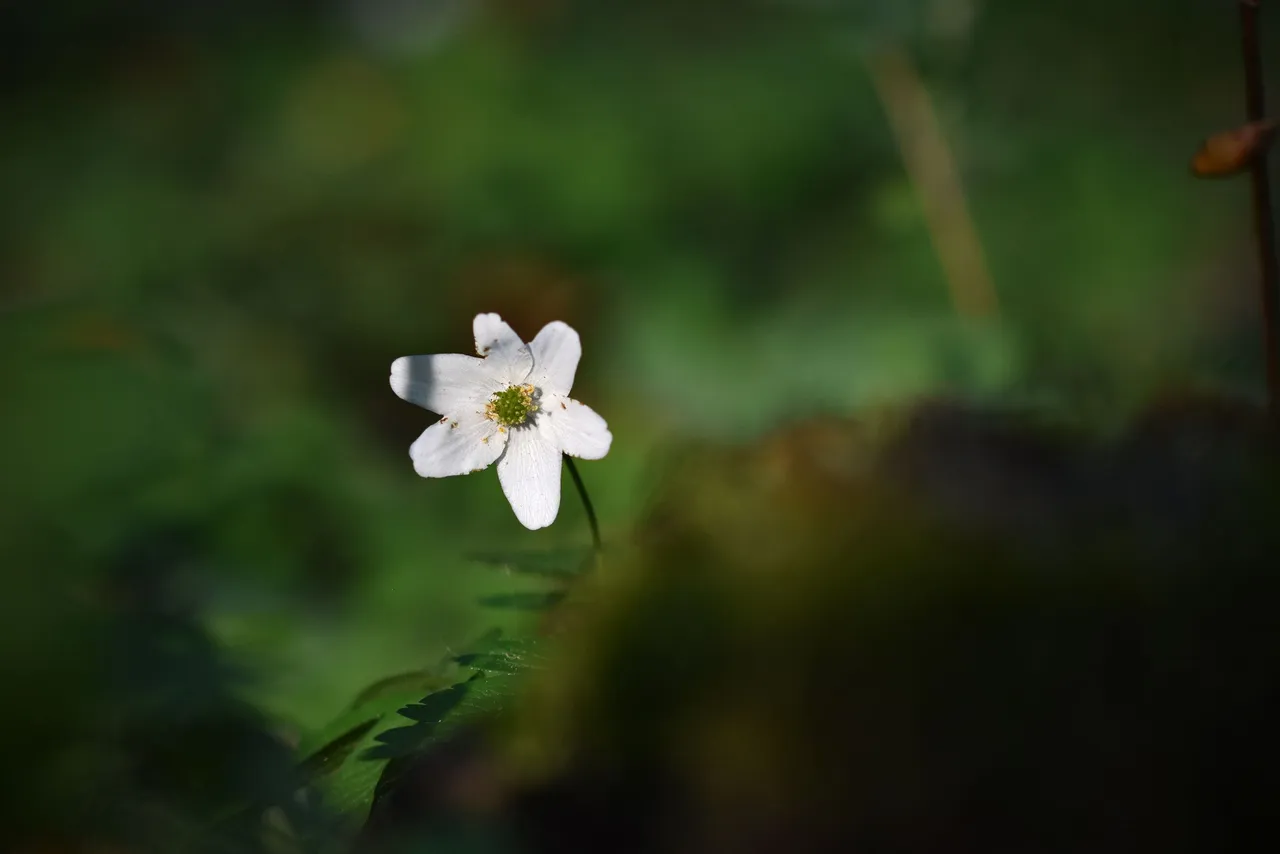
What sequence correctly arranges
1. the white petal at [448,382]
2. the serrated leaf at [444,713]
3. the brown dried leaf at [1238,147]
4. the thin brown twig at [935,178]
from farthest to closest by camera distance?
1. the thin brown twig at [935,178]
2. the white petal at [448,382]
3. the brown dried leaf at [1238,147]
4. the serrated leaf at [444,713]

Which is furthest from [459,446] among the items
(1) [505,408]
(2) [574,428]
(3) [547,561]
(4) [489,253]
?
(4) [489,253]

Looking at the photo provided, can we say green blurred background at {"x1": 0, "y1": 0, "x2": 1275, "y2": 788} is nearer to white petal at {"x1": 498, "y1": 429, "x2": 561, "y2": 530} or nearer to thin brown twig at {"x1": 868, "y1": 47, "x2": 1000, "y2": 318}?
thin brown twig at {"x1": 868, "y1": 47, "x2": 1000, "y2": 318}

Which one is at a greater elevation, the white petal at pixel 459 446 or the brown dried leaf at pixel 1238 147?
the white petal at pixel 459 446

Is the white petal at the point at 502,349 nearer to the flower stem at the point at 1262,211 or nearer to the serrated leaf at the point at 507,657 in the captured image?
the serrated leaf at the point at 507,657

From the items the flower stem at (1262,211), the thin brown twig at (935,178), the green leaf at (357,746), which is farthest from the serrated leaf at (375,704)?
the thin brown twig at (935,178)

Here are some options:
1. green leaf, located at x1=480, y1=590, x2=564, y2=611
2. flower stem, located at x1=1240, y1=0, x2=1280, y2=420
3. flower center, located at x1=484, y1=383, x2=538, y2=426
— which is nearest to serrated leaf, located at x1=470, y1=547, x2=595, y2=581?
green leaf, located at x1=480, y1=590, x2=564, y2=611

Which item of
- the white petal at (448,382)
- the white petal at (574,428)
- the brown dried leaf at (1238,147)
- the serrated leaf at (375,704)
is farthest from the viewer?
the white petal at (448,382)
